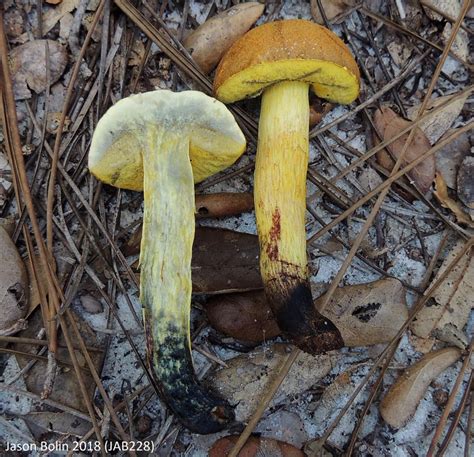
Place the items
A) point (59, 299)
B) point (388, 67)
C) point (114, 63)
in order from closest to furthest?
point (59, 299) < point (114, 63) < point (388, 67)

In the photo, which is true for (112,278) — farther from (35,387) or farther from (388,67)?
(388,67)

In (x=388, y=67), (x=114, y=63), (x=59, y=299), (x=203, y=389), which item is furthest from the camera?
(x=388, y=67)

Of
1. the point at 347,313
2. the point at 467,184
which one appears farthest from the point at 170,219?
the point at 467,184

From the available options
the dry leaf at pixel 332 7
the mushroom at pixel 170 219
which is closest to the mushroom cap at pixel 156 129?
the mushroom at pixel 170 219

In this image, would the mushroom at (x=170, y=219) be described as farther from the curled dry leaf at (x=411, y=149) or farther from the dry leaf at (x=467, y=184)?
the dry leaf at (x=467, y=184)

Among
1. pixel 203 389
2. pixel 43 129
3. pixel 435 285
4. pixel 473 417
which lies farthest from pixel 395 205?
pixel 43 129

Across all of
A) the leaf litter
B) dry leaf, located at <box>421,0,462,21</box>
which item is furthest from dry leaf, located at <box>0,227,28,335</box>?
dry leaf, located at <box>421,0,462,21</box>

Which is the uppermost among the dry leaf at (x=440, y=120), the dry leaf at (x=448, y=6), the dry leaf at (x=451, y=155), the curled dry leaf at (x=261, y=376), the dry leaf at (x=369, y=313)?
the dry leaf at (x=448, y=6)

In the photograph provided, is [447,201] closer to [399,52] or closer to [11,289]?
[399,52]
